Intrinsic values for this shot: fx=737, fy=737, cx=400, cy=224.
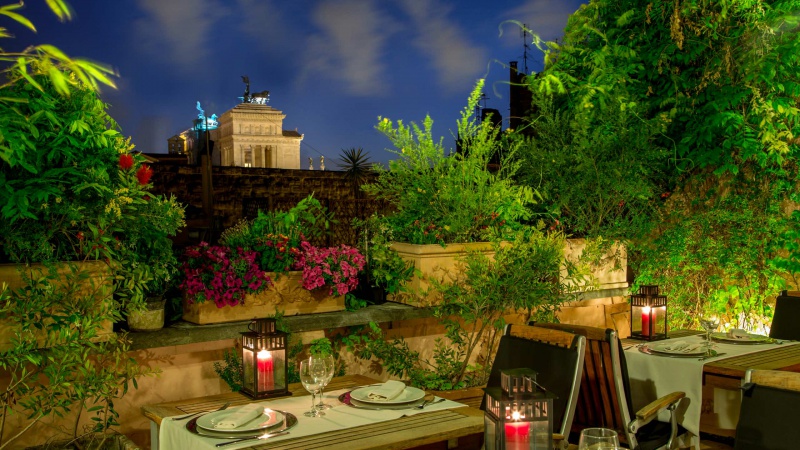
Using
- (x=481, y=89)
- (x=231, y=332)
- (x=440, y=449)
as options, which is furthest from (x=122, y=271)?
(x=481, y=89)

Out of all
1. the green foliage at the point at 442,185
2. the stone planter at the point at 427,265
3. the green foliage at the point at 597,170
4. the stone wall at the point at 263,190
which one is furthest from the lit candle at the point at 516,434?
the stone wall at the point at 263,190

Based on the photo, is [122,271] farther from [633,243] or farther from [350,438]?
[633,243]

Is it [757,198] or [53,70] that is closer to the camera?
[53,70]

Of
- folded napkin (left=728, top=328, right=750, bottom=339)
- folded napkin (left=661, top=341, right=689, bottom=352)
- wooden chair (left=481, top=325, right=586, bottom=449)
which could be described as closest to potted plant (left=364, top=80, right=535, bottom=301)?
folded napkin (left=661, top=341, right=689, bottom=352)

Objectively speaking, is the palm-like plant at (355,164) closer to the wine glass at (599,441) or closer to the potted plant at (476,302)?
the potted plant at (476,302)

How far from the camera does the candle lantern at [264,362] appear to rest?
2668 mm

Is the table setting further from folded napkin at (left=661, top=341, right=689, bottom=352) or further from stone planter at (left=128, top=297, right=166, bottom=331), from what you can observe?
folded napkin at (left=661, top=341, right=689, bottom=352)

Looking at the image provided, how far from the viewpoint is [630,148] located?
5.29 meters

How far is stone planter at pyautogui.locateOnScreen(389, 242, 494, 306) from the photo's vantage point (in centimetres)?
413

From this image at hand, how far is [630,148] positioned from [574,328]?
253cm

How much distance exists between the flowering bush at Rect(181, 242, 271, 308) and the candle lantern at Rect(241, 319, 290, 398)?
29.9 inches

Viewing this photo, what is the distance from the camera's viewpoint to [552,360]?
111 inches

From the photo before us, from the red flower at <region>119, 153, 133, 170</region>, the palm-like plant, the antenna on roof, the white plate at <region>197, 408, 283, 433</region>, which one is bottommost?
the white plate at <region>197, 408, 283, 433</region>

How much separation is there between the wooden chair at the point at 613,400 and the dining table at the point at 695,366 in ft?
1.17
